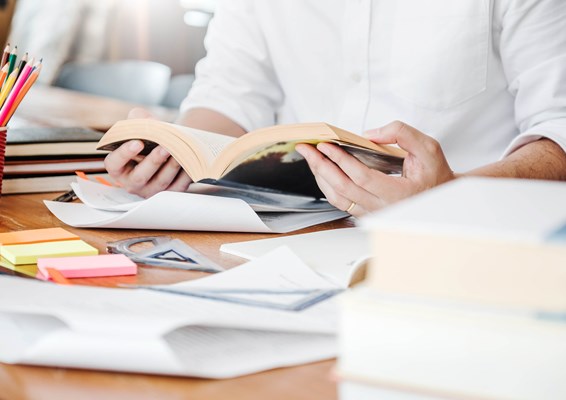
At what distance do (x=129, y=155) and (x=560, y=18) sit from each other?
713mm

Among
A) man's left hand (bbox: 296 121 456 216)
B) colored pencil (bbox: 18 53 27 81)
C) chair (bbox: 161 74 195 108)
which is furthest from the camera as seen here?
chair (bbox: 161 74 195 108)

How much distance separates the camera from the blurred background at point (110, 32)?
4.58 metres

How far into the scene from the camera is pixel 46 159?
1.24m

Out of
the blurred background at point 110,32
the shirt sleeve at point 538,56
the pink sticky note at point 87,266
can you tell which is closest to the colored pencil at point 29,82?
the pink sticky note at point 87,266

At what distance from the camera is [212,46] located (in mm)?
1631

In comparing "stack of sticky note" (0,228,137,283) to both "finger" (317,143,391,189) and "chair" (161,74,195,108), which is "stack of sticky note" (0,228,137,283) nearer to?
"finger" (317,143,391,189)

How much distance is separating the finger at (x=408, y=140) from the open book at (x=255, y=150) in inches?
0.6

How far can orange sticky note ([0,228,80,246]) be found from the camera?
88 cm

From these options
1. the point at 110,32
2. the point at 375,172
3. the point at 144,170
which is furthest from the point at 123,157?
the point at 110,32

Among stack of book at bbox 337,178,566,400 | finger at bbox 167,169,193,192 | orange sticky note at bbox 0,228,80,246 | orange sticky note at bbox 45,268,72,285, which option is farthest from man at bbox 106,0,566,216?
stack of book at bbox 337,178,566,400

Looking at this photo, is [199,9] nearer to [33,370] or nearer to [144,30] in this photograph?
[144,30]

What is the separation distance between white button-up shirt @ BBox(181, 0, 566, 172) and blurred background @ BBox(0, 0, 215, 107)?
2586mm

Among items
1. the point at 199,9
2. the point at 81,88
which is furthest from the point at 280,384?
the point at 199,9

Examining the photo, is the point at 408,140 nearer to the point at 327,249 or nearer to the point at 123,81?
the point at 327,249
